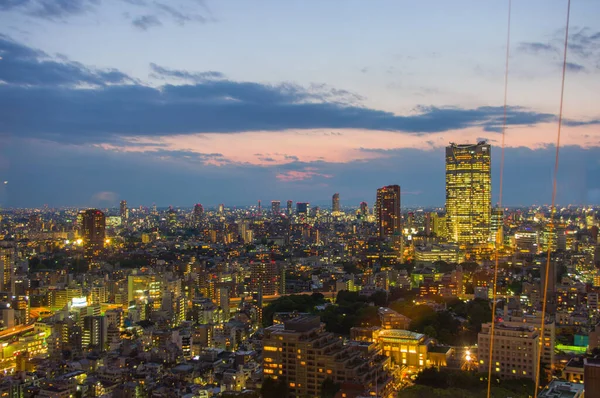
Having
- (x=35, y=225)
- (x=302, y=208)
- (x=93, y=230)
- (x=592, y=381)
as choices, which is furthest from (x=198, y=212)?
(x=592, y=381)

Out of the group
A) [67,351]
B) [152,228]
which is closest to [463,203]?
[152,228]

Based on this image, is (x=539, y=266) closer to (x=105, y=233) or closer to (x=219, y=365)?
(x=219, y=365)

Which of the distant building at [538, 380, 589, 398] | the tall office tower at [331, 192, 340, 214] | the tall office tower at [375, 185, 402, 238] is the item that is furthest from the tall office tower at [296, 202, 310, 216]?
the distant building at [538, 380, 589, 398]

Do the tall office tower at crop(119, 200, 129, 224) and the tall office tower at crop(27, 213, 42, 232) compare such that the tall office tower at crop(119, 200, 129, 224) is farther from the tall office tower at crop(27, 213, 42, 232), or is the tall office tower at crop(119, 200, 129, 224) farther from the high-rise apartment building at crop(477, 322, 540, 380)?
the high-rise apartment building at crop(477, 322, 540, 380)

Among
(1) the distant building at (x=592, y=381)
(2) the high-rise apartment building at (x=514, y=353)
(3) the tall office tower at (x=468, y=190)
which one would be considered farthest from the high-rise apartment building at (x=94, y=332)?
(3) the tall office tower at (x=468, y=190)

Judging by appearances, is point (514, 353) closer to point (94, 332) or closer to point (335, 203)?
point (94, 332)

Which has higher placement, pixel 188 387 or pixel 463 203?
pixel 463 203
